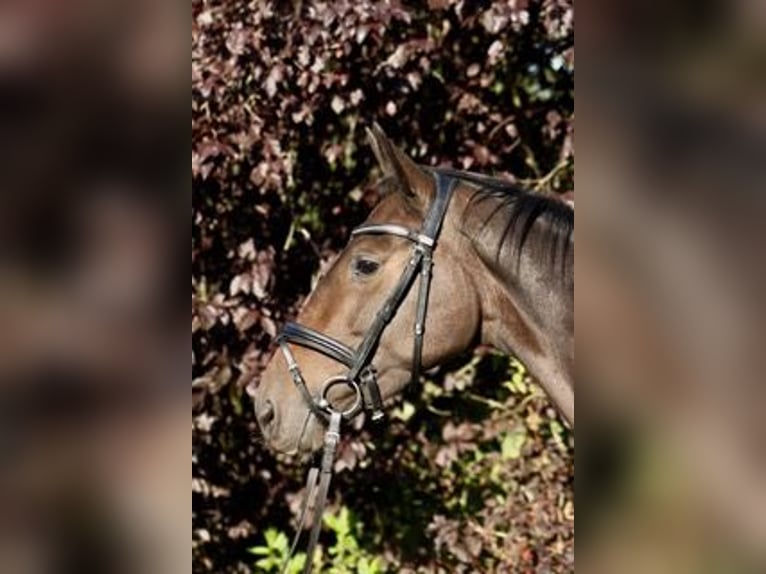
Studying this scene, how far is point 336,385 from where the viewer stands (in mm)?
2279

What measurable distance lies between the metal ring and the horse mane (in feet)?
1.56

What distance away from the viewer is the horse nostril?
2.36m

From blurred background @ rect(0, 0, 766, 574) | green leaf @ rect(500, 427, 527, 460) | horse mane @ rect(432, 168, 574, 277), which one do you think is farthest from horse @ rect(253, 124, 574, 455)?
green leaf @ rect(500, 427, 527, 460)

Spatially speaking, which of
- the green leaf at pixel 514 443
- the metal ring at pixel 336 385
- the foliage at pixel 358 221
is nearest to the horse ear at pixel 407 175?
the metal ring at pixel 336 385

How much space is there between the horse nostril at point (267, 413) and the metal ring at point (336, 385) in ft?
0.49

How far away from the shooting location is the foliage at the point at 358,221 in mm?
3328

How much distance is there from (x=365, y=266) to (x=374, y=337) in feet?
0.58
